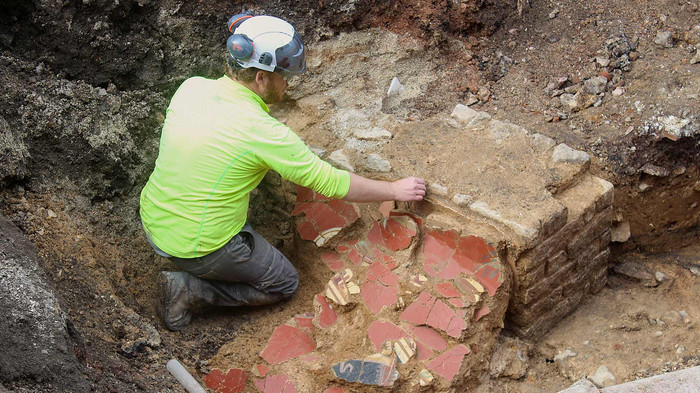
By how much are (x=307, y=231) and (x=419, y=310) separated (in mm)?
818

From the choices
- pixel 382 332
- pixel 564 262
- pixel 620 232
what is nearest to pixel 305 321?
pixel 382 332

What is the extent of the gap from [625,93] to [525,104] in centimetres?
59

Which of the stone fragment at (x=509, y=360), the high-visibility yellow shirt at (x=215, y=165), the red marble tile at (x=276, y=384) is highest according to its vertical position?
the high-visibility yellow shirt at (x=215, y=165)

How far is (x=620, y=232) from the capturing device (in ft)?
13.6

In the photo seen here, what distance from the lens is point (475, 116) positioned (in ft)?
13.4

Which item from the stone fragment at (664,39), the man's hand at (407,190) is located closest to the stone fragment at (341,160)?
the man's hand at (407,190)

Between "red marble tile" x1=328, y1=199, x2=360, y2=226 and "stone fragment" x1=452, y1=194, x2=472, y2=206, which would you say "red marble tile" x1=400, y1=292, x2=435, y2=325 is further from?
"red marble tile" x1=328, y1=199, x2=360, y2=226

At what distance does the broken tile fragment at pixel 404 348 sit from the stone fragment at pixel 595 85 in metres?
2.06

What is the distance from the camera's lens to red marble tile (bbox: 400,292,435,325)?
3.40 meters

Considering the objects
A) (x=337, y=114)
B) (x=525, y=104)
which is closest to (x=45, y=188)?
(x=337, y=114)

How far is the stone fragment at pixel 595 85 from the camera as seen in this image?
4.39 meters

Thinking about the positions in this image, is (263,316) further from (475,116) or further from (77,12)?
(77,12)

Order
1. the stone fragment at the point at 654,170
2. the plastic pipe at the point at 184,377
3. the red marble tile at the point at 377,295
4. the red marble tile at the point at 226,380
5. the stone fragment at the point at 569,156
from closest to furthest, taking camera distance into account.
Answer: the plastic pipe at the point at 184,377 < the red marble tile at the point at 226,380 < the red marble tile at the point at 377,295 < the stone fragment at the point at 569,156 < the stone fragment at the point at 654,170

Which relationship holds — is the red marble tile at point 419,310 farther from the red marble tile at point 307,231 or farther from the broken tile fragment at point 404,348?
the red marble tile at point 307,231
